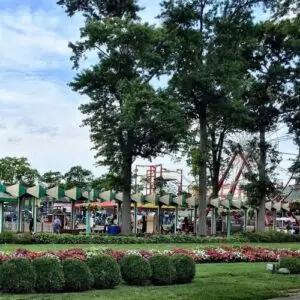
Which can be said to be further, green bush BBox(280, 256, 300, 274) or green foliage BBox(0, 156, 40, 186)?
green foliage BBox(0, 156, 40, 186)

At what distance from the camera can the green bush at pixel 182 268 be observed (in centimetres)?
Answer: 1397

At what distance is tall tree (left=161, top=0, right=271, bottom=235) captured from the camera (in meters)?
39.8

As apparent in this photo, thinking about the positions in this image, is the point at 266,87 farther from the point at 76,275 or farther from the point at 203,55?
the point at 76,275

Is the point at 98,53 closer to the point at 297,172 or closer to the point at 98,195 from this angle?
the point at 98,195

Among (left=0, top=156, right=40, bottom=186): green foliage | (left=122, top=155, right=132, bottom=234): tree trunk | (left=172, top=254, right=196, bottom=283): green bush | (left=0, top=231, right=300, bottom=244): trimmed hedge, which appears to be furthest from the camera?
(left=0, top=156, right=40, bottom=186): green foliage

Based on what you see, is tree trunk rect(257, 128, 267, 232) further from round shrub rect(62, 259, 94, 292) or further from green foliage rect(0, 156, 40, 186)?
green foliage rect(0, 156, 40, 186)

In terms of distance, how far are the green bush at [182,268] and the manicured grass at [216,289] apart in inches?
10.6

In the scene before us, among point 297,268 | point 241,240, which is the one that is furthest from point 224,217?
point 297,268

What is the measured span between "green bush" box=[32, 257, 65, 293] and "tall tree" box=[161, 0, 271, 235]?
→ 28.9 metres

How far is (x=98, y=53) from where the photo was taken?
39844mm

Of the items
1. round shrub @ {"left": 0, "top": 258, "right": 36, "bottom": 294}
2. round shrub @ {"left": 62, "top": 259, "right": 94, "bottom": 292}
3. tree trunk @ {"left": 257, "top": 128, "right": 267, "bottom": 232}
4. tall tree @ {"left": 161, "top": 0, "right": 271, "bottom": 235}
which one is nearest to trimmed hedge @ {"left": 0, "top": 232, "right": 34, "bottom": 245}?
tall tree @ {"left": 161, "top": 0, "right": 271, "bottom": 235}

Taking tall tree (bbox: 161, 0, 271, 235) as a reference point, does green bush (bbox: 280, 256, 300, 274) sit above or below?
below

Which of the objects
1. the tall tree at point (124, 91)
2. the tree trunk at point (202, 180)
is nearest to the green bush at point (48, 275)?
the tall tree at point (124, 91)

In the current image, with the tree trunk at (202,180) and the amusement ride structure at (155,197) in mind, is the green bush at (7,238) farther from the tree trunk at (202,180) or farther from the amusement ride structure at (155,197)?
the tree trunk at (202,180)
